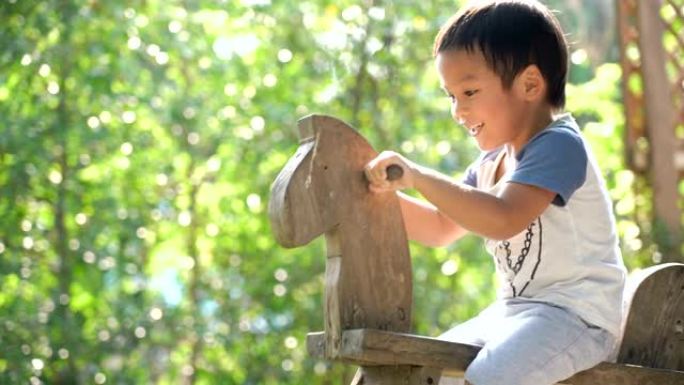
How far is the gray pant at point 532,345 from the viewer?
7.86ft

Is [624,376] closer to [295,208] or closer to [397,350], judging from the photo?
[397,350]

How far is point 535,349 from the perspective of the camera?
7.95 ft

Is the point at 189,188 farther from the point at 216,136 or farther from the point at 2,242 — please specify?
the point at 2,242

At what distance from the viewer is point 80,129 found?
5.27 m

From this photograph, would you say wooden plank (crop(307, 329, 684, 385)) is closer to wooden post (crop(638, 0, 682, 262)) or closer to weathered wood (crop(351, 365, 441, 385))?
weathered wood (crop(351, 365, 441, 385))

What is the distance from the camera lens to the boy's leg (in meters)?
2.39

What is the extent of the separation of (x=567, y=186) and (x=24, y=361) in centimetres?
315

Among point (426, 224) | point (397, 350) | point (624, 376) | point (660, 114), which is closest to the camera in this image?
point (397, 350)

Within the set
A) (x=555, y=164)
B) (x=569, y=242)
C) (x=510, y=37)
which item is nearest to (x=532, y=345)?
(x=569, y=242)

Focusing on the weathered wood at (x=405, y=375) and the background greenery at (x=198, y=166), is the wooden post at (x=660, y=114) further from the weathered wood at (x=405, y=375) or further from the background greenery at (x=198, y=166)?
the weathered wood at (x=405, y=375)

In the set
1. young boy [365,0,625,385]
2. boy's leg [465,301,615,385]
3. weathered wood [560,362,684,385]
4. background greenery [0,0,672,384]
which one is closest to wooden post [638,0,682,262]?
background greenery [0,0,672,384]

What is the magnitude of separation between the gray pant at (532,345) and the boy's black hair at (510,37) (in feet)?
1.49

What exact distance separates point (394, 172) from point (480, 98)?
0.25m

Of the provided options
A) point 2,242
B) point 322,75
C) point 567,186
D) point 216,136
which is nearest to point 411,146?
point 322,75
